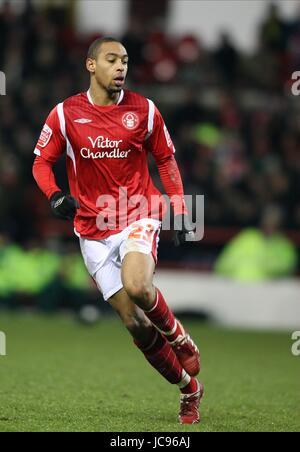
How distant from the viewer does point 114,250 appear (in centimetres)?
712

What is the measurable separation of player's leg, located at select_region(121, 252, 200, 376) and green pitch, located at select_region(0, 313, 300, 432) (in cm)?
40

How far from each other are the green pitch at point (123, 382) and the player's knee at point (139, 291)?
713 mm

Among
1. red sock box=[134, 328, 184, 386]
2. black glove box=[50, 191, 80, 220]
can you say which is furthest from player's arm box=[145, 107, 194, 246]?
red sock box=[134, 328, 184, 386]

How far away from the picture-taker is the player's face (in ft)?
23.2

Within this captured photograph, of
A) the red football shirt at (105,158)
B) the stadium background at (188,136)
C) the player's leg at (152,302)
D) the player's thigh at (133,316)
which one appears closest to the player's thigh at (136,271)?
the player's leg at (152,302)

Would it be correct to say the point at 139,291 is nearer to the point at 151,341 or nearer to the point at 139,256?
the point at 139,256

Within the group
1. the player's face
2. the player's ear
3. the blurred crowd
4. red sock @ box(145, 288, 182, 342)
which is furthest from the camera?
the blurred crowd

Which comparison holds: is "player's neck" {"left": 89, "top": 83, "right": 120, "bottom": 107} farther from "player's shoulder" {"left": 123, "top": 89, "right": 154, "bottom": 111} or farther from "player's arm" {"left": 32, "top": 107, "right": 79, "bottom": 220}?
"player's arm" {"left": 32, "top": 107, "right": 79, "bottom": 220}

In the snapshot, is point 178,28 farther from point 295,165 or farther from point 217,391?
point 217,391

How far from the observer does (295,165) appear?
51.2 feet

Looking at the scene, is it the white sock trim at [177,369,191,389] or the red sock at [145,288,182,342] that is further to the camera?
the white sock trim at [177,369,191,389]

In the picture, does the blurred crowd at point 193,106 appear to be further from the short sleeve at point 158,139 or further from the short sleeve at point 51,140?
the short sleeve at point 51,140
